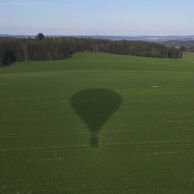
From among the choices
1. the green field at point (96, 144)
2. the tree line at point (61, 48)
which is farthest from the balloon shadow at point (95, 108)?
the tree line at point (61, 48)

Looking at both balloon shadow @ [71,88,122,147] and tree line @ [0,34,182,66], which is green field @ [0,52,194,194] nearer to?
balloon shadow @ [71,88,122,147]

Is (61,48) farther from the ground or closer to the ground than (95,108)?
closer to the ground

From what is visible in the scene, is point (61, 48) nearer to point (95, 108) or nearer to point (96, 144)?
point (95, 108)

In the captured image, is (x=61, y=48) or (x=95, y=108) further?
(x=61, y=48)

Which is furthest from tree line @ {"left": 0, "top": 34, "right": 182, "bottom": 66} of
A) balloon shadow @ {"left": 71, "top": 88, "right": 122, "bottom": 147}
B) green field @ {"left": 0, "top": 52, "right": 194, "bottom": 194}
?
green field @ {"left": 0, "top": 52, "right": 194, "bottom": 194}

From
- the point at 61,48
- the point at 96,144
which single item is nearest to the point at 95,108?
the point at 96,144

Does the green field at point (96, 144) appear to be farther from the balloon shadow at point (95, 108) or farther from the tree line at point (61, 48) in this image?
the tree line at point (61, 48)
